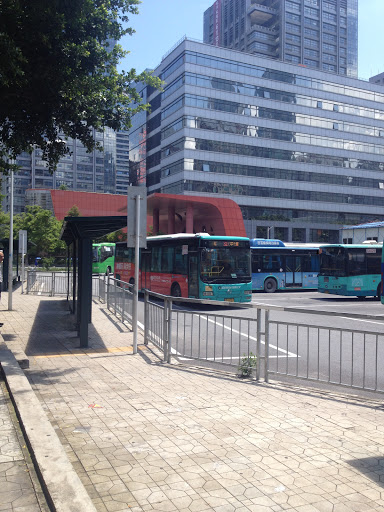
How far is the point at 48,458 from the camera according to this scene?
414 centimetres

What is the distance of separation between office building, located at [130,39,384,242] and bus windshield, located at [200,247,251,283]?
4143cm

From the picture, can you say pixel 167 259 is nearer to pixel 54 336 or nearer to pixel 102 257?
pixel 54 336

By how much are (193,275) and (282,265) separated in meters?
10.2

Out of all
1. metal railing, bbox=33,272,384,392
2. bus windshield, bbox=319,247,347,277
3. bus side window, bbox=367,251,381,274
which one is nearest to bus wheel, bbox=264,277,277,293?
bus windshield, bbox=319,247,347,277

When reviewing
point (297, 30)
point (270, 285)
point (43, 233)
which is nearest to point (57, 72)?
point (270, 285)

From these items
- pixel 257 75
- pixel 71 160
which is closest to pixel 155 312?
pixel 257 75

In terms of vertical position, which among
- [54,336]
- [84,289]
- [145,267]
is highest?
[145,267]

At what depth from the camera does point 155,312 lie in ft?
31.8

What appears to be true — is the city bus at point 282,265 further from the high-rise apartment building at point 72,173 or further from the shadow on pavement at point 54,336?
the high-rise apartment building at point 72,173

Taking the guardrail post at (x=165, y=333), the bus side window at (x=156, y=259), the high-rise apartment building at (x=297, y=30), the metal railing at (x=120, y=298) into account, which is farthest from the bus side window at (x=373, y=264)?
the high-rise apartment building at (x=297, y=30)

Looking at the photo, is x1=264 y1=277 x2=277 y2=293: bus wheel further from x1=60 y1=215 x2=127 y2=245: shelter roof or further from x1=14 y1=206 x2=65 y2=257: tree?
x1=14 y1=206 x2=65 y2=257: tree

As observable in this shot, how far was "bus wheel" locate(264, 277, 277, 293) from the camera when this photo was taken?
90.6 feet

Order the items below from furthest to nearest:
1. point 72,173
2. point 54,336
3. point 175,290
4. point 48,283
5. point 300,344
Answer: point 72,173 → point 48,283 → point 175,290 → point 54,336 → point 300,344

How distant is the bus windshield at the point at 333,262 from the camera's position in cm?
2348
